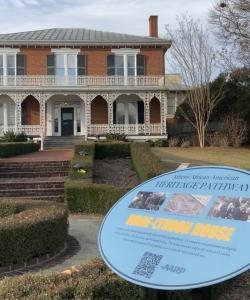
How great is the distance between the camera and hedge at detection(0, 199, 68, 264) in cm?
755

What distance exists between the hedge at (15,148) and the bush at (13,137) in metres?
4.65

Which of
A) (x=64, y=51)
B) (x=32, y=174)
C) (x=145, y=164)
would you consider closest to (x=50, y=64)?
(x=64, y=51)

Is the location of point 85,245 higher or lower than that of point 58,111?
lower

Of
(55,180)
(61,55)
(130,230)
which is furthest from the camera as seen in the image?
(61,55)

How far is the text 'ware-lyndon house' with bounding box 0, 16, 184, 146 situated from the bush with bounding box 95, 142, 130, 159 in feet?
42.1

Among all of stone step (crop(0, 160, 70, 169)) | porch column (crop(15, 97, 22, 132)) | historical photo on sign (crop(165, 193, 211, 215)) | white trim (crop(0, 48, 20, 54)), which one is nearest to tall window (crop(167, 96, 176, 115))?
white trim (crop(0, 48, 20, 54))

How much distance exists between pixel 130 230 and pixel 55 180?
1294 centimetres

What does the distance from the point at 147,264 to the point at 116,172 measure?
586 inches

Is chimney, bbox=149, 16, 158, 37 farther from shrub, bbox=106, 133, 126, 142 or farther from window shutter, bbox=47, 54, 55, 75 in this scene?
shrub, bbox=106, 133, 126, 142

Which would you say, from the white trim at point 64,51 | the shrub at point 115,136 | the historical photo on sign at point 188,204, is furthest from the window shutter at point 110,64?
the historical photo on sign at point 188,204

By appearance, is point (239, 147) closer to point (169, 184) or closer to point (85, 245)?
point (85, 245)

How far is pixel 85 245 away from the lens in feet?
30.4

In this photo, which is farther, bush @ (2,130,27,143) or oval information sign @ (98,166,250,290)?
bush @ (2,130,27,143)

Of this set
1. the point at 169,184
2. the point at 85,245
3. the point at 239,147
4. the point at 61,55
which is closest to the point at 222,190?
the point at 169,184
